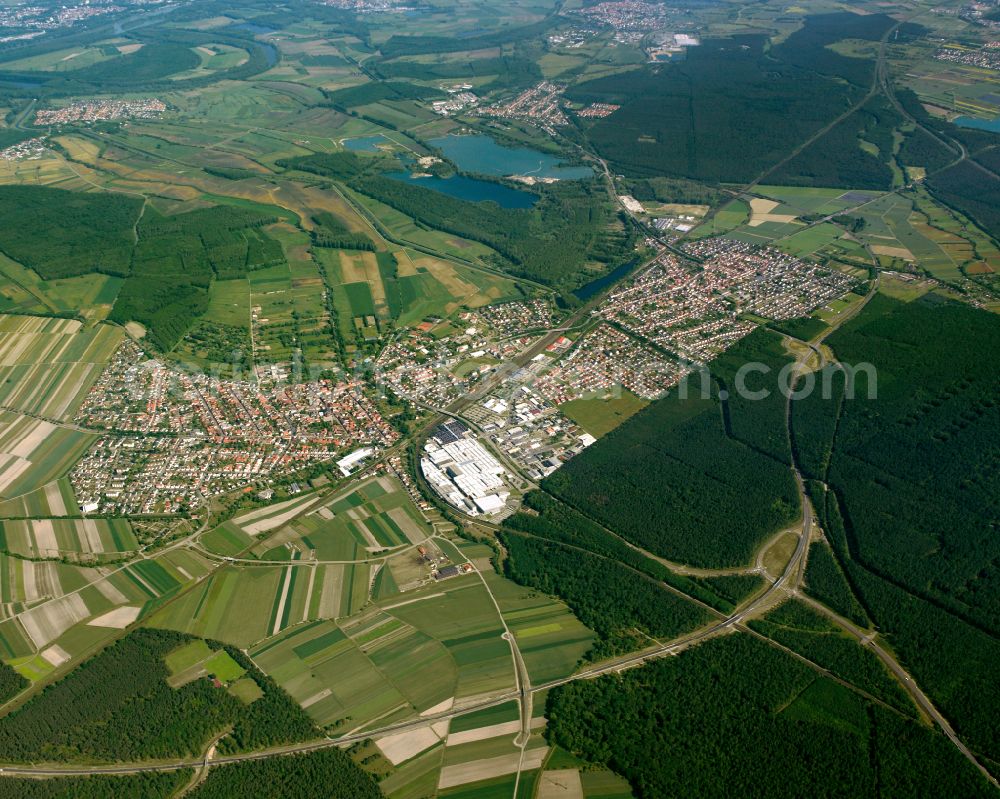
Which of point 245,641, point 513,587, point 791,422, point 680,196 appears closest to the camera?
point 245,641

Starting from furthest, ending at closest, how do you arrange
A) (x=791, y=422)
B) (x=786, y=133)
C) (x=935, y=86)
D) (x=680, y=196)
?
(x=935, y=86), (x=786, y=133), (x=680, y=196), (x=791, y=422)

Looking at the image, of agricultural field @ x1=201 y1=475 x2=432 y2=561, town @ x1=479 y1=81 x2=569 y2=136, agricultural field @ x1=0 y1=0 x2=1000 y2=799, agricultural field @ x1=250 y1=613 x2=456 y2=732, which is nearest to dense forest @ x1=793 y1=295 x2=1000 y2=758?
agricultural field @ x1=0 y1=0 x2=1000 y2=799

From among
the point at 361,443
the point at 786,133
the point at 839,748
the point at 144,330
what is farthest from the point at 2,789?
the point at 786,133

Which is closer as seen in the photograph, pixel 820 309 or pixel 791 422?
pixel 791 422

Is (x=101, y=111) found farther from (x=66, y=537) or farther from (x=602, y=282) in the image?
(x=66, y=537)

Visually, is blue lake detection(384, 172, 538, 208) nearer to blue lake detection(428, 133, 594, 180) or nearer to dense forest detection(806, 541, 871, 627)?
blue lake detection(428, 133, 594, 180)

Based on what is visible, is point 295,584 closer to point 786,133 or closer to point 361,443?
point 361,443

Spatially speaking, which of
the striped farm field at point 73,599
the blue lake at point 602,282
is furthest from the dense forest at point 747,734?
the blue lake at point 602,282
